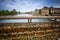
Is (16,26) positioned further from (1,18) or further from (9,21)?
(1,18)

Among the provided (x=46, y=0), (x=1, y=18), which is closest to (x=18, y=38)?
(x=1, y=18)

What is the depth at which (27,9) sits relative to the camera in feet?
8.55

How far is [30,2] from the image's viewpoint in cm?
261

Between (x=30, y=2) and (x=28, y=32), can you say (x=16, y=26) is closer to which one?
(x=28, y=32)

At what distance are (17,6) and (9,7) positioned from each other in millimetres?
194

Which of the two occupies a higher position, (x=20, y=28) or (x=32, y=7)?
(x=32, y=7)

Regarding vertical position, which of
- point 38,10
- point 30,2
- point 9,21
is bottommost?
point 9,21

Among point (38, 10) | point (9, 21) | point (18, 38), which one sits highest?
point (38, 10)

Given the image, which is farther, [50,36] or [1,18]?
[50,36]

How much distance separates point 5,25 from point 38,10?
0.88m

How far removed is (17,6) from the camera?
8.49 feet

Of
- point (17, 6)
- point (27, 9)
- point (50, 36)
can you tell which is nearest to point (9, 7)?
point (17, 6)

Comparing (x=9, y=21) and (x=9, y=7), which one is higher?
(x=9, y=7)

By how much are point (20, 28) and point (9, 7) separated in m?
0.57
